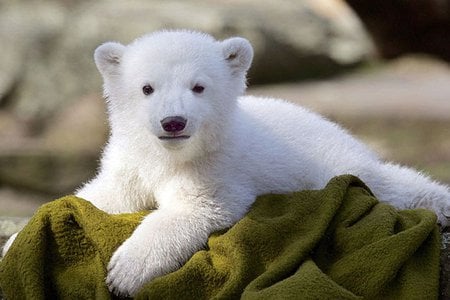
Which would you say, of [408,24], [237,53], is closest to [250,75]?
[408,24]

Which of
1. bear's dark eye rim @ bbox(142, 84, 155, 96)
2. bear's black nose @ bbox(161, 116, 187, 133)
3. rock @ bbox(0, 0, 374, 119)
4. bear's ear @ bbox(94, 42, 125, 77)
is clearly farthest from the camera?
rock @ bbox(0, 0, 374, 119)

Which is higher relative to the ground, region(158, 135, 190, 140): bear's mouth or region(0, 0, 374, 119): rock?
region(158, 135, 190, 140): bear's mouth

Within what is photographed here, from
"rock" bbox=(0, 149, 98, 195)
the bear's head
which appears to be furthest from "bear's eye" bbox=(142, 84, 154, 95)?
"rock" bbox=(0, 149, 98, 195)

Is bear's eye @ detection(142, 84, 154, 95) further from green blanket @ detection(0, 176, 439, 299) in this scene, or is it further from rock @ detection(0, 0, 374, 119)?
rock @ detection(0, 0, 374, 119)

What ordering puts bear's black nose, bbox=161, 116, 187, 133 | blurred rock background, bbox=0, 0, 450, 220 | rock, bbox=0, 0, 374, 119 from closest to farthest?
bear's black nose, bbox=161, 116, 187, 133, blurred rock background, bbox=0, 0, 450, 220, rock, bbox=0, 0, 374, 119

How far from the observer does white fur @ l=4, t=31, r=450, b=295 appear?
2.56 m

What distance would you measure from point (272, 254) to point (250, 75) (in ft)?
17.9

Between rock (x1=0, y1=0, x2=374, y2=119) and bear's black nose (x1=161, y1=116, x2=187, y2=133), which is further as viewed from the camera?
rock (x1=0, y1=0, x2=374, y2=119)

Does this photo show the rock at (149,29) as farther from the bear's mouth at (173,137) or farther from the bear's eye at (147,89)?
the bear's mouth at (173,137)

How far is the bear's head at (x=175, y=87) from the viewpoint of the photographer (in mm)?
2582

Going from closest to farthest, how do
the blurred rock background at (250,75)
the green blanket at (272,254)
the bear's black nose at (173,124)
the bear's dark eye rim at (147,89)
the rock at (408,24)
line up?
1. the green blanket at (272,254)
2. the bear's black nose at (173,124)
3. the bear's dark eye rim at (147,89)
4. the rock at (408,24)
5. the blurred rock background at (250,75)

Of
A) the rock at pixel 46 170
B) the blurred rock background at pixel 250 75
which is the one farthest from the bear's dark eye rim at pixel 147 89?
the rock at pixel 46 170

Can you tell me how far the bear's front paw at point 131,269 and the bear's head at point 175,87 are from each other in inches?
12.7

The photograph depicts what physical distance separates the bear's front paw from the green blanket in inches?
1.3
